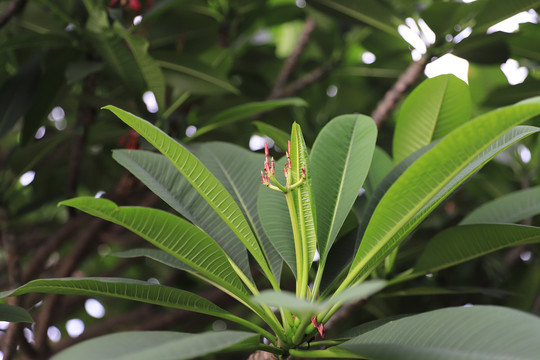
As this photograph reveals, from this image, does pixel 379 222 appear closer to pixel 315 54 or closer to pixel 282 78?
pixel 282 78

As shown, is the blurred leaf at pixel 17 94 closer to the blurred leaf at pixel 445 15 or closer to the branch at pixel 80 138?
the branch at pixel 80 138

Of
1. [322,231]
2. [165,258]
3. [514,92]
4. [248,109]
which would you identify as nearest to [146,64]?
[248,109]

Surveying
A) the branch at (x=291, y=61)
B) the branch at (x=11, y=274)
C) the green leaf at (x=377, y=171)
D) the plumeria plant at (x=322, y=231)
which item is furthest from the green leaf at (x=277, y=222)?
the branch at (x=291, y=61)

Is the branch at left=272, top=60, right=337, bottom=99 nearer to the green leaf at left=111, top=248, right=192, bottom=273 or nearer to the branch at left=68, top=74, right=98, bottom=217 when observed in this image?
the branch at left=68, top=74, right=98, bottom=217

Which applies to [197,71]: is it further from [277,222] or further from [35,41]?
[277,222]

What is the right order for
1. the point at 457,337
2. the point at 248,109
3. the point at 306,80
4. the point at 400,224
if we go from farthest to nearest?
the point at 306,80, the point at 248,109, the point at 400,224, the point at 457,337

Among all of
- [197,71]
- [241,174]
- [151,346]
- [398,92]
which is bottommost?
→ [151,346]

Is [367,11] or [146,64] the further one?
[367,11]
